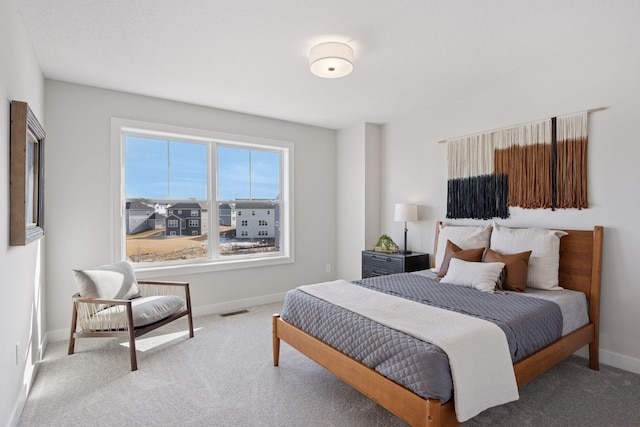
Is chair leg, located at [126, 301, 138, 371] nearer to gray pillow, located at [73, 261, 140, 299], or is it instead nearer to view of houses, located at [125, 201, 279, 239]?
gray pillow, located at [73, 261, 140, 299]

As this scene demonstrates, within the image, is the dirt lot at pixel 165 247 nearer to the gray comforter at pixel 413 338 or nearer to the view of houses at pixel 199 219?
the view of houses at pixel 199 219

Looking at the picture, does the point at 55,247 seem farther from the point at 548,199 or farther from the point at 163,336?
the point at 548,199

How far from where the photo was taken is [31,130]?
2393 millimetres

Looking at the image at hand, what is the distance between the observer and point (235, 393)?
7.91ft

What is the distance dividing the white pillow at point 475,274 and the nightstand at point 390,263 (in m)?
0.94

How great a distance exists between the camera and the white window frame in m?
3.66

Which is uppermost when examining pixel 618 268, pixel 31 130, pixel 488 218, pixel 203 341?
pixel 31 130

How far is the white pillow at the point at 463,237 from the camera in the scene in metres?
3.43

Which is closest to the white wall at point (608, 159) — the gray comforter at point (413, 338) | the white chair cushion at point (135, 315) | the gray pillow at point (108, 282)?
the gray comforter at point (413, 338)

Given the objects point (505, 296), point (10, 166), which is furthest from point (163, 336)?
point (505, 296)

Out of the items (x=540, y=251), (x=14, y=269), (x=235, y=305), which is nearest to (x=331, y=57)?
(x=540, y=251)

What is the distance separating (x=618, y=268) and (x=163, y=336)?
4074 mm

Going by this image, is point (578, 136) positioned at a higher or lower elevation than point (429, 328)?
higher

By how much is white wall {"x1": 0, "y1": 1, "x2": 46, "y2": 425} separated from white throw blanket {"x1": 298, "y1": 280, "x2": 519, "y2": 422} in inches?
79.2
